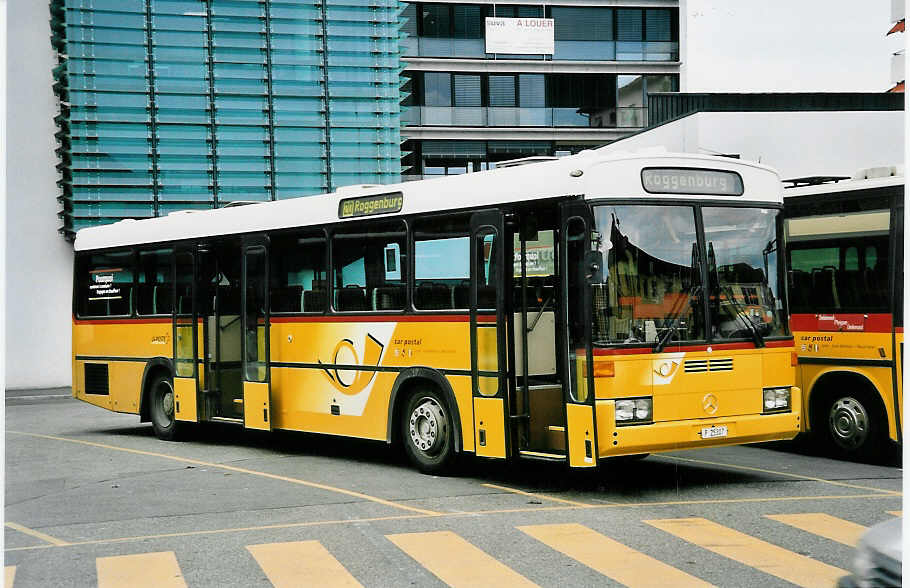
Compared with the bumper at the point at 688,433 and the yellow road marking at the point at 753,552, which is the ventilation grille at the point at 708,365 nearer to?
the bumper at the point at 688,433

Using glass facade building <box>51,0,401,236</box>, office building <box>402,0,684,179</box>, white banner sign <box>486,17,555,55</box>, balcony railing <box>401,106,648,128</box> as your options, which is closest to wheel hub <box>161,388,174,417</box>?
glass facade building <box>51,0,401,236</box>

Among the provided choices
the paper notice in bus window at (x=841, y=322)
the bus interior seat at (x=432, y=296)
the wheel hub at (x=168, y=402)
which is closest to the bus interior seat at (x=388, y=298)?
the bus interior seat at (x=432, y=296)

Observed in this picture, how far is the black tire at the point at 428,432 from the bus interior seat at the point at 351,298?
1.21m

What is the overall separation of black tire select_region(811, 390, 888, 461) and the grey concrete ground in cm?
23

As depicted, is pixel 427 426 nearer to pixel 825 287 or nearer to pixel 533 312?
pixel 533 312

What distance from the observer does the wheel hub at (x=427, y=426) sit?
11.8 m

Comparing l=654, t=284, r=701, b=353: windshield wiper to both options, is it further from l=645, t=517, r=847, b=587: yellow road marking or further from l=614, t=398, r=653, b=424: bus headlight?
l=645, t=517, r=847, b=587: yellow road marking

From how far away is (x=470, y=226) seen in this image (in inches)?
448

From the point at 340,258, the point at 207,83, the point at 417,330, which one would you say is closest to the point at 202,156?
the point at 207,83

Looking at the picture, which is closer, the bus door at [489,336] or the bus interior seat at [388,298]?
the bus door at [489,336]

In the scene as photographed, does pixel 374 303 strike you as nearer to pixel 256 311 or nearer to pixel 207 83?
pixel 256 311

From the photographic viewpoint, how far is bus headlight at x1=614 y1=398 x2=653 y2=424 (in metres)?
9.95

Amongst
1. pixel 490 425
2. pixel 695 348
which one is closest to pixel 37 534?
pixel 490 425

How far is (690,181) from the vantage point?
10664 mm
